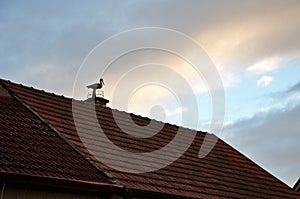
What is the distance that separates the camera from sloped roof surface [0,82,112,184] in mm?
8875

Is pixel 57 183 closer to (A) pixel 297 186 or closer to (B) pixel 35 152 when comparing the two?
(B) pixel 35 152

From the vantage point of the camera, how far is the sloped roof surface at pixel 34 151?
29.1 ft

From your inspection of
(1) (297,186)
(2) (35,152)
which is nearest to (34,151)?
(2) (35,152)

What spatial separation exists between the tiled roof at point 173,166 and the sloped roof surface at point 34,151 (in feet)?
1.65

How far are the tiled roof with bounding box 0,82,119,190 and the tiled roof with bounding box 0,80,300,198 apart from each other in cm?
50

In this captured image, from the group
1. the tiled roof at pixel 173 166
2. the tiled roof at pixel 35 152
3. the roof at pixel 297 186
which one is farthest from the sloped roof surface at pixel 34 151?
the roof at pixel 297 186

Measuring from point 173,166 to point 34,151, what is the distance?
14.8ft

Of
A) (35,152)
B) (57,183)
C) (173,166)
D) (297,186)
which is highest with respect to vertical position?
(297,186)

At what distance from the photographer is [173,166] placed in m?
13.2

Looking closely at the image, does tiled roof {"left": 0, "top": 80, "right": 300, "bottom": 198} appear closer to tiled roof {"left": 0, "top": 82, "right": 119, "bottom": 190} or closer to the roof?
tiled roof {"left": 0, "top": 82, "right": 119, "bottom": 190}

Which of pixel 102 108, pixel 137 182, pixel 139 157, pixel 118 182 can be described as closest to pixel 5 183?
pixel 118 182

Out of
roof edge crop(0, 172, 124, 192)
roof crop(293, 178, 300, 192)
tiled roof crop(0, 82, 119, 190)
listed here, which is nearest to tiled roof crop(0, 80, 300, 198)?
tiled roof crop(0, 82, 119, 190)

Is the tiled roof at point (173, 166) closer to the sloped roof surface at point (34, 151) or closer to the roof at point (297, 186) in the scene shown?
the sloped roof surface at point (34, 151)

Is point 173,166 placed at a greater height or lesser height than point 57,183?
greater
